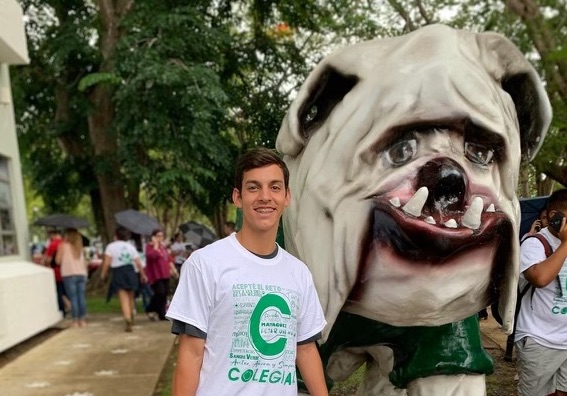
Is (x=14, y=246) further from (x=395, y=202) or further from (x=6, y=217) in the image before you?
(x=395, y=202)

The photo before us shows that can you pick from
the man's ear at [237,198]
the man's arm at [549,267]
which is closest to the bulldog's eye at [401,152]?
the man's ear at [237,198]

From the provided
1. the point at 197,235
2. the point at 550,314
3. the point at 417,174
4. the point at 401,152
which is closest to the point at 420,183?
the point at 417,174

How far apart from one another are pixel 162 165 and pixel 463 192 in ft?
27.2

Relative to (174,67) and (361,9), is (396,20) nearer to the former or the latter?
(361,9)

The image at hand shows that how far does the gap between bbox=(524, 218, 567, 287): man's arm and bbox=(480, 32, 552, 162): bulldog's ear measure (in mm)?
1074

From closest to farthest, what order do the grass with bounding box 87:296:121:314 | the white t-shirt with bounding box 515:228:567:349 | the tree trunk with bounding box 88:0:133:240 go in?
1. the white t-shirt with bounding box 515:228:567:349
2. the grass with bounding box 87:296:121:314
3. the tree trunk with bounding box 88:0:133:240

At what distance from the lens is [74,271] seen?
8.67m

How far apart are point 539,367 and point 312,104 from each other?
198 cm

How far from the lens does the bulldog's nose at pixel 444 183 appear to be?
1713 mm

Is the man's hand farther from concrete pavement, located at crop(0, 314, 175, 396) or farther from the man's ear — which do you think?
concrete pavement, located at crop(0, 314, 175, 396)

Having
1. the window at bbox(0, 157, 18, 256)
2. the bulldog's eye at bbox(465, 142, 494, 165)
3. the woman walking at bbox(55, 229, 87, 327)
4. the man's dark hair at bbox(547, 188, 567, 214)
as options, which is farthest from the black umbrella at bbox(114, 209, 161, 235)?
the bulldog's eye at bbox(465, 142, 494, 165)

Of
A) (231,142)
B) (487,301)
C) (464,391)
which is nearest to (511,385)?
(464,391)

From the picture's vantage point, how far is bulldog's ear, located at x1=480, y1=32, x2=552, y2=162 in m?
2.04

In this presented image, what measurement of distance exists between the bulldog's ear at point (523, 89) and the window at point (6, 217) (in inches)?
278
